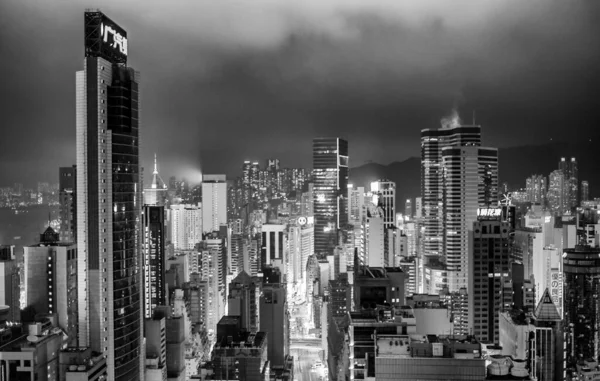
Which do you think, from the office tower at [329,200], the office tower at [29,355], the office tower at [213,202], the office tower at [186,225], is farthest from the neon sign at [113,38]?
the office tower at [329,200]

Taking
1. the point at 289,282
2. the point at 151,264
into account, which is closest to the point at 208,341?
the point at 151,264

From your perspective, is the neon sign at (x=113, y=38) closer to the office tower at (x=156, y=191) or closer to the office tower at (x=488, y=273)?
the office tower at (x=156, y=191)

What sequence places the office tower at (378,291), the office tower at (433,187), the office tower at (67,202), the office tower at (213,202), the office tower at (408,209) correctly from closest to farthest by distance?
Result: the office tower at (67,202), the office tower at (378,291), the office tower at (213,202), the office tower at (433,187), the office tower at (408,209)

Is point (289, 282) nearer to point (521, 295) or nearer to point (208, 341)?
point (208, 341)

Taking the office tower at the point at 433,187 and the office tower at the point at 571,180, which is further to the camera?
the office tower at the point at 433,187

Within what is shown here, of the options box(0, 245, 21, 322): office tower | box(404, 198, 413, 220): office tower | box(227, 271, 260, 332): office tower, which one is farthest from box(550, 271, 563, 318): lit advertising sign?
box(0, 245, 21, 322): office tower

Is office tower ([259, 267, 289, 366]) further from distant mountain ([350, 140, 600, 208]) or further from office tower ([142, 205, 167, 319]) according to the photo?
distant mountain ([350, 140, 600, 208])
